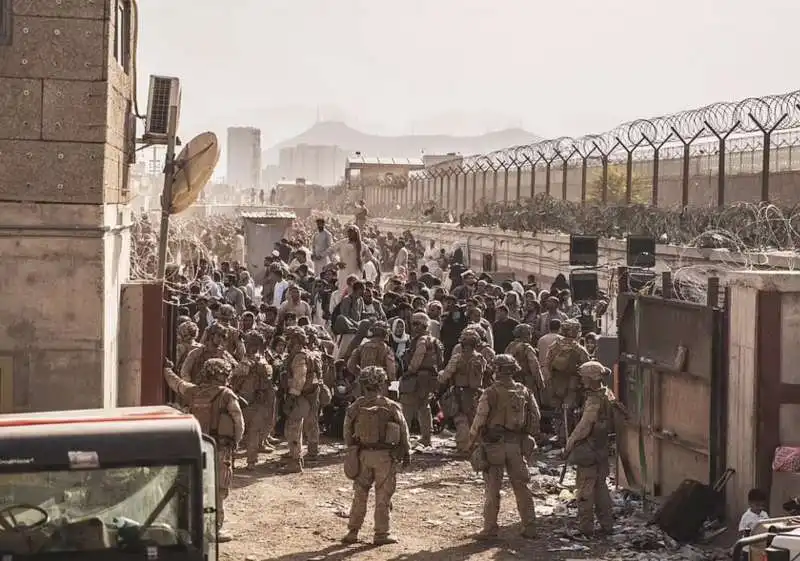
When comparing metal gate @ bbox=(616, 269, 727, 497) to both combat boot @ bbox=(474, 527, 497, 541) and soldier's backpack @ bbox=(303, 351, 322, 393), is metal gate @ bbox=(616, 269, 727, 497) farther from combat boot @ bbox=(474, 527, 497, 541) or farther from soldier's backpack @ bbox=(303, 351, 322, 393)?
soldier's backpack @ bbox=(303, 351, 322, 393)

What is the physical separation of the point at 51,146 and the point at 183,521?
157 inches

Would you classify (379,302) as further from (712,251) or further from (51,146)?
(51,146)

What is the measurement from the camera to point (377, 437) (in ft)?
30.5

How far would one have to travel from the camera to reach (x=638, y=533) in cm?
983

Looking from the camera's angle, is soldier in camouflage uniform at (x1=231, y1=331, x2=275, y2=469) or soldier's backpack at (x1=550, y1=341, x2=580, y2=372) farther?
soldier's backpack at (x1=550, y1=341, x2=580, y2=372)

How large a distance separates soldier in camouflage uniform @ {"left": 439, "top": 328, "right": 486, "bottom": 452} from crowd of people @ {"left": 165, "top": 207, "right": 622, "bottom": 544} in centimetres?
1

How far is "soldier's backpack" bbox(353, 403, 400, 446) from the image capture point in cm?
927


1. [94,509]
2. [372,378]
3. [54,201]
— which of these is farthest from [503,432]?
[94,509]

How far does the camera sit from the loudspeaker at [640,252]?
1461 centimetres

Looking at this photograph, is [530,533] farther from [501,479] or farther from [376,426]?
[376,426]

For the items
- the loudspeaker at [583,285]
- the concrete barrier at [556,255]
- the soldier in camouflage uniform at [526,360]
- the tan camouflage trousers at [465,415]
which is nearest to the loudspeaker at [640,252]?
the concrete barrier at [556,255]

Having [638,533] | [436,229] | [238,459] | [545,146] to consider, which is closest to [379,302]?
[238,459]

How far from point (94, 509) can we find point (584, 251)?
11.7 metres

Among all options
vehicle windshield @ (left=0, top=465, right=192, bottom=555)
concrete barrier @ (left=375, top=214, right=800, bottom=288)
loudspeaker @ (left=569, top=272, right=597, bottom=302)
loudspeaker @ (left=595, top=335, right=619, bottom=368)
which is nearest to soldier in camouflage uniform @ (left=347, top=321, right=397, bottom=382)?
loudspeaker @ (left=595, top=335, right=619, bottom=368)
